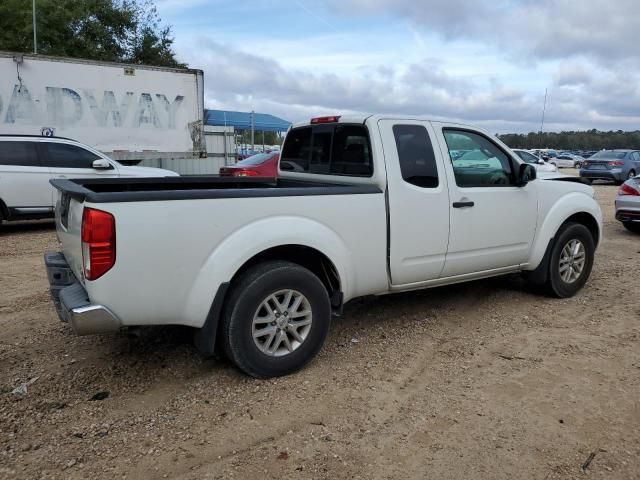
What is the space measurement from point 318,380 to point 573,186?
139 inches

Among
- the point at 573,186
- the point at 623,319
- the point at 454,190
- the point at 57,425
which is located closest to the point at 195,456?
the point at 57,425

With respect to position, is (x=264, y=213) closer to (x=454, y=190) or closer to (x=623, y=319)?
(x=454, y=190)

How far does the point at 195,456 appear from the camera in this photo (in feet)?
9.11

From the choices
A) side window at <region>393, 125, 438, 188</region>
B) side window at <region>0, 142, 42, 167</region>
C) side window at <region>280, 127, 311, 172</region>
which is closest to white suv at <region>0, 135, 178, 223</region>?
side window at <region>0, 142, 42, 167</region>

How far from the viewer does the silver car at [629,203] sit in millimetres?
9453

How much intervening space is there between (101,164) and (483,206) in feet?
24.6

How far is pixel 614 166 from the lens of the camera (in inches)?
841

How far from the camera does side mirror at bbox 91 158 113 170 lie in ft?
31.7

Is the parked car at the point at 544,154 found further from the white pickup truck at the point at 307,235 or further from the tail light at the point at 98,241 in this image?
the tail light at the point at 98,241

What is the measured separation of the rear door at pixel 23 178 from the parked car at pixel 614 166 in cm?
1990

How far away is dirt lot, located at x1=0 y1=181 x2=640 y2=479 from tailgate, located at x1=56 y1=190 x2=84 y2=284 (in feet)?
2.71

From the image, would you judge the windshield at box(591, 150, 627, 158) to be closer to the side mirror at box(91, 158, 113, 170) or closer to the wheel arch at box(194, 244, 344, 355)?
the side mirror at box(91, 158, 113, 170)

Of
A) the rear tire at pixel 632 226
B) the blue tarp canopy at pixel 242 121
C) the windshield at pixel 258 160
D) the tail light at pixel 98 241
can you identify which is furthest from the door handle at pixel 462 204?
the blue tarp canopy at pixel 242 121

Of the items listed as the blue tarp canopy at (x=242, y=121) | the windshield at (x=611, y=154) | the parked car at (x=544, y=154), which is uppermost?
the blue tarp canopy at (x=242, y=121)
